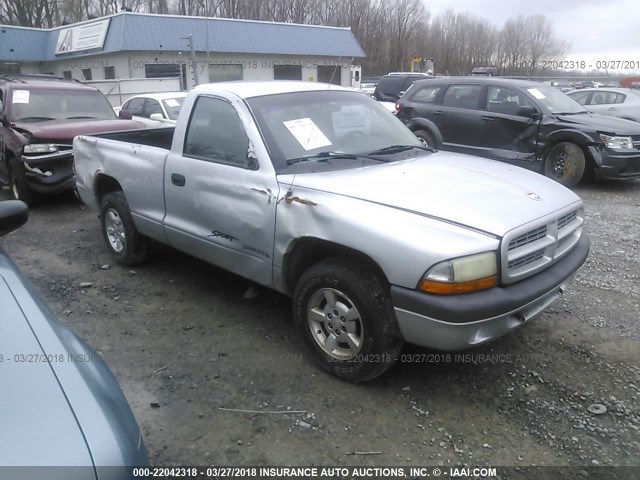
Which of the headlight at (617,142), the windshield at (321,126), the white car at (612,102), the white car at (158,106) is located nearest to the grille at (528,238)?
the windshield at (321,126)

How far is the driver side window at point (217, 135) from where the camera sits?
3.76 metres

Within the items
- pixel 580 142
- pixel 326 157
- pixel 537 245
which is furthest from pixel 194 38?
pixel 537 245

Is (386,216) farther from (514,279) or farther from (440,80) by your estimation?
(440,80)

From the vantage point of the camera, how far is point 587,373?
3359 millimetres

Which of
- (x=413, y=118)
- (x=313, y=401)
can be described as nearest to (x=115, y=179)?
(x=313, y=401)

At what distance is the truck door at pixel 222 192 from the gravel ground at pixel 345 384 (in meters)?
0.57

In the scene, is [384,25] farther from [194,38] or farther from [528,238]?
[528,238]

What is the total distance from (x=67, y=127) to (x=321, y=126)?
5234 millimetres

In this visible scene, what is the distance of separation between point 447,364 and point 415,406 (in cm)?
55

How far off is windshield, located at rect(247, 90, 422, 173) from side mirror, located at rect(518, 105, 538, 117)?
5182 mm

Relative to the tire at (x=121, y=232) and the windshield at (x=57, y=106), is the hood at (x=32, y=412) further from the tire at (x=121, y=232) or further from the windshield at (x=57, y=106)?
the windshield at (x=57, y=106)

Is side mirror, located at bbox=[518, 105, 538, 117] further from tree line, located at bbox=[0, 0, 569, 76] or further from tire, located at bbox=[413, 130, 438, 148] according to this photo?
tree line, located at bbox=[0, 0, 569, 76]

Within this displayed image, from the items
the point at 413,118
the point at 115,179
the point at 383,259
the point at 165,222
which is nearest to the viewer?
the point at 383,259

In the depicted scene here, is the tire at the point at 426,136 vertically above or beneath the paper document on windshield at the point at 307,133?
beneath
